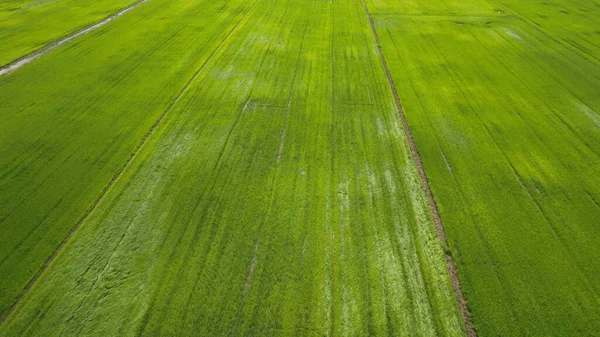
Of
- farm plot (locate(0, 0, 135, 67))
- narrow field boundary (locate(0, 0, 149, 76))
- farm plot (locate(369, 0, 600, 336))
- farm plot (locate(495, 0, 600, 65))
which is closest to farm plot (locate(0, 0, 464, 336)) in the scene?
farm plot (locate(369, 0, 600, 336))

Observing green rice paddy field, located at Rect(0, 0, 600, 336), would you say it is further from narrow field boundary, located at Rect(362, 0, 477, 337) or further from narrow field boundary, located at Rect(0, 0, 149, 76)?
narrow field boundary, located at Rect(0, 0, 149, 76)

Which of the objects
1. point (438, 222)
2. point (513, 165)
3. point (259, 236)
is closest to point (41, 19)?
point (259, 236)

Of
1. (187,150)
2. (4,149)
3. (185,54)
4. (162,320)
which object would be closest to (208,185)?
(187,150)

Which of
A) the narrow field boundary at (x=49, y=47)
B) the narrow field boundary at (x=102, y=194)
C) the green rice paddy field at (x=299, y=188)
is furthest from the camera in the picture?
the narrow field boundary at (x=49, y=47)

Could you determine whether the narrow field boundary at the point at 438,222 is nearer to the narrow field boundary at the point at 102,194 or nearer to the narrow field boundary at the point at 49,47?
the narrow field boundary at the point at 102,194

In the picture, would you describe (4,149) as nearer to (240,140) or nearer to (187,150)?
(187,150)

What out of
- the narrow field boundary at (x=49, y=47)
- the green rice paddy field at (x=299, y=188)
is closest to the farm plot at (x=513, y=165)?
the green rice paddy field at (x=299, y=188)
